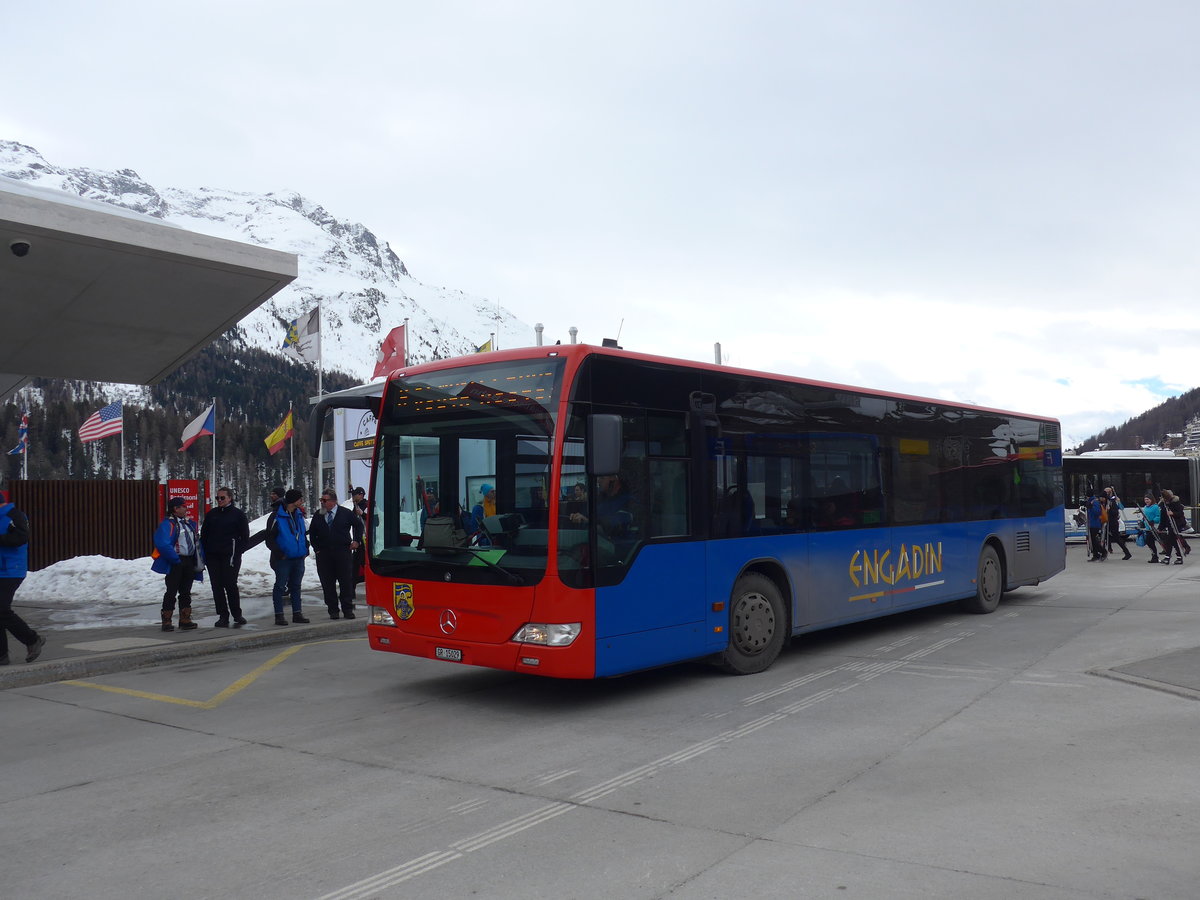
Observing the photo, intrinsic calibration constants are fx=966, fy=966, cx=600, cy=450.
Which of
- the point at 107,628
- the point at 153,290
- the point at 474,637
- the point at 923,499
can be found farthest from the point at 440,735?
the point at 153,290

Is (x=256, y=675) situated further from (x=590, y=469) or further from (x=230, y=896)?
(x=230, y=896)

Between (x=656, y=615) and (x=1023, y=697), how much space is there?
3.04m

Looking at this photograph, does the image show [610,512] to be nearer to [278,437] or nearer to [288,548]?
[288,548]

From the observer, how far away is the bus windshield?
7422 millimetres

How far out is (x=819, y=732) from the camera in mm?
6758

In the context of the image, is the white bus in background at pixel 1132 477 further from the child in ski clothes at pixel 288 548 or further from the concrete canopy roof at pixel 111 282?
the concrete canopy roof at pixel 111 282

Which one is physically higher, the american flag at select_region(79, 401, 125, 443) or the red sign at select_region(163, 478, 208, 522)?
the american flag at select_region(79, 401, 125, 443)

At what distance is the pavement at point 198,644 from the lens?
8648 millimetres

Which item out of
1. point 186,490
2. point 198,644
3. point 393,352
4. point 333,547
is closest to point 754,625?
point 198,644

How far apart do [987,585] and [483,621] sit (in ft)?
28.7

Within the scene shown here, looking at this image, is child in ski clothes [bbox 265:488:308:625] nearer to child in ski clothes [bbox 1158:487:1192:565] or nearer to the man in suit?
the man in suit

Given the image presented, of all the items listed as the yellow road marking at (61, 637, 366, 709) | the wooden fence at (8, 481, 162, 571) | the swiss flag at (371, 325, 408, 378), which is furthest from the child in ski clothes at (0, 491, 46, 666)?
the swiss flag at (371, 325, 408, 378)

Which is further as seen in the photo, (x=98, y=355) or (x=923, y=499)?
(x=98, y=355)

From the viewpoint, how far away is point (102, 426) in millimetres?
29172
